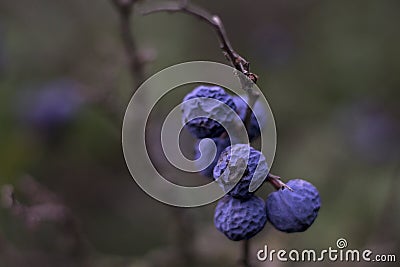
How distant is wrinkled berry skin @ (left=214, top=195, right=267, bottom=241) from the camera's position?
3.06 feet

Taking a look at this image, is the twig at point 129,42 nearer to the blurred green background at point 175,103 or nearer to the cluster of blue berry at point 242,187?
the blurred green background at point 175,103

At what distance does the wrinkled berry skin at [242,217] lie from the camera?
0.93 m

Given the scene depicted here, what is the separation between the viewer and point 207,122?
973mm

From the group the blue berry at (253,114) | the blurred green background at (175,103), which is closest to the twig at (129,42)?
the blurred green background at (175,103)

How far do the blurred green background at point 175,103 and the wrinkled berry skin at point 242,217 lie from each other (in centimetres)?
58

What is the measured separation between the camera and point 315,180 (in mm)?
2305

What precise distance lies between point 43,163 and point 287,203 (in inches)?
71.5

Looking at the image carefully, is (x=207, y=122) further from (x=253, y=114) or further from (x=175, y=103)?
(x=175, y=103)

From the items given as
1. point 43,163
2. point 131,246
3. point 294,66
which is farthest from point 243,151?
point 294,66

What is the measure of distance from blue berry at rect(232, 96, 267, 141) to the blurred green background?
0.58 metres

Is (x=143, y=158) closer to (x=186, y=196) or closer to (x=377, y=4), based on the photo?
(x=186, y=196)

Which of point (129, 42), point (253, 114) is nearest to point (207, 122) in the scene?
point (253, 114)

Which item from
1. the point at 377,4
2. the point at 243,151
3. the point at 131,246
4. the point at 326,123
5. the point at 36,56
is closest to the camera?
the point at 243,151

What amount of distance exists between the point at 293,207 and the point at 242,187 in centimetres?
10
